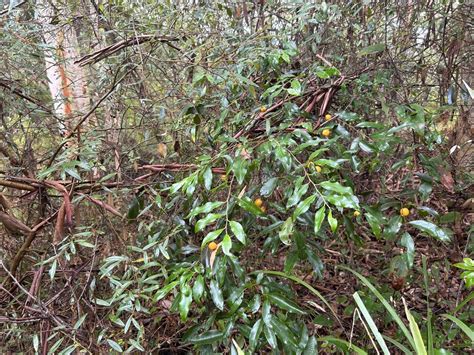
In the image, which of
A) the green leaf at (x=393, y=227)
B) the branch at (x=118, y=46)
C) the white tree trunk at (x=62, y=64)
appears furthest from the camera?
the white tree trunk at (x=62, y=64)

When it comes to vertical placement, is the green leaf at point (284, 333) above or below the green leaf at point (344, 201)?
below

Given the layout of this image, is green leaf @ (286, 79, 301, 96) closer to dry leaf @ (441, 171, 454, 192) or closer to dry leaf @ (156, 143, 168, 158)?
dry leaf @ (441, 171, 454, 192)

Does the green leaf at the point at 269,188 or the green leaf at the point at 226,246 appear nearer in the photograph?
the green leaf at the point at 226,246

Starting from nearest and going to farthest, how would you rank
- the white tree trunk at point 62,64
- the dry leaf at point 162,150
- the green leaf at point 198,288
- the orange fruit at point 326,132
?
1. the green leaf at point 198,288
2. the orange fruit at point 326,132
3. the dry leaf at point 162,150
4. the white tree trunk at point 62,64

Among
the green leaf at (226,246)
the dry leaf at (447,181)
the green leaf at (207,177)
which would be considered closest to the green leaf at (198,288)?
the green leaf at (226,246)

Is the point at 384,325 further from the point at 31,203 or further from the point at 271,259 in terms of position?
the point at 31,203

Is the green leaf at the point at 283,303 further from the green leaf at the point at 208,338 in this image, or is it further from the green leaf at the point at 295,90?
the green leaf at the point at 295,90

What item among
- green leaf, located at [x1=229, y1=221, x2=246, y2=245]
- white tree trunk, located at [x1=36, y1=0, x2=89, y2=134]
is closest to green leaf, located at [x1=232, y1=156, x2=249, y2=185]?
green leaf, located at [x1=229, y1=221, x2=246, y2=245]

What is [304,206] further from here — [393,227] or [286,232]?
[393,227]

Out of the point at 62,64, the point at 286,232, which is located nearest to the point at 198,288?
the point at 286,232

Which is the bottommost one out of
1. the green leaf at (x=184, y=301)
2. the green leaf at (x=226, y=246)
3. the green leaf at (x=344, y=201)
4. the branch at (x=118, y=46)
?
the green leaf at (x=184, y=301)

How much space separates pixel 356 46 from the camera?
1.80 m

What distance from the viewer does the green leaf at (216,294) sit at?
3.16 feet

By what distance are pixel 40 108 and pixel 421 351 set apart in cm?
187
